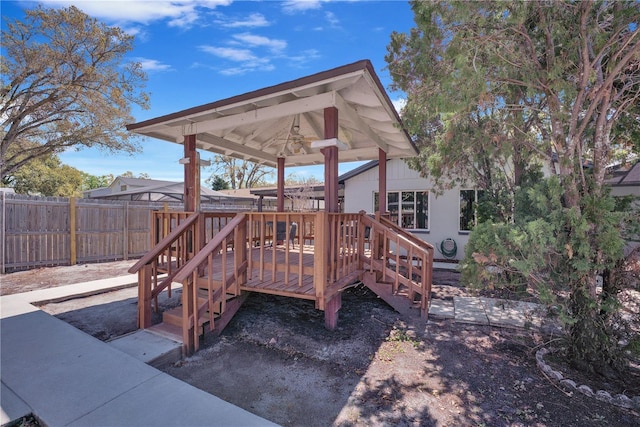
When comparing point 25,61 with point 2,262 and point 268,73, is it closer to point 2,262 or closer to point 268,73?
point 2,262

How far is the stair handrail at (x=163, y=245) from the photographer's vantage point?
3.67m

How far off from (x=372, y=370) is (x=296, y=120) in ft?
13.6

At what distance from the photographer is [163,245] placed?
12.8ft

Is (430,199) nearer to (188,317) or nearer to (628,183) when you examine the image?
(628,183)

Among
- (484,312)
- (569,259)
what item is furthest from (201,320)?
(484,312)

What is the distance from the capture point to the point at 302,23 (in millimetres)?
5621

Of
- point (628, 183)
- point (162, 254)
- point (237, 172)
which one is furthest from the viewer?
point (237, 172)

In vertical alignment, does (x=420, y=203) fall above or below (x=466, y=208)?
above

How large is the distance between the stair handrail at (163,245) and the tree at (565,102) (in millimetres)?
3586

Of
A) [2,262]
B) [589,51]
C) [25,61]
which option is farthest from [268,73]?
[25,61]

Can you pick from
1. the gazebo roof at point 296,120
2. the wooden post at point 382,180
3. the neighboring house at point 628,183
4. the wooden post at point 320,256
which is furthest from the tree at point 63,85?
the neighboring house at point 628,183

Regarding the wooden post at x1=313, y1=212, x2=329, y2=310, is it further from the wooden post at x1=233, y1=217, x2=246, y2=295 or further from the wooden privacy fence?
the wooden privacy fence

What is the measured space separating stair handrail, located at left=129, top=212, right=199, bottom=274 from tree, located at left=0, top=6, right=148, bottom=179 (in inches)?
393

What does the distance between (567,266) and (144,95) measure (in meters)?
14.4
